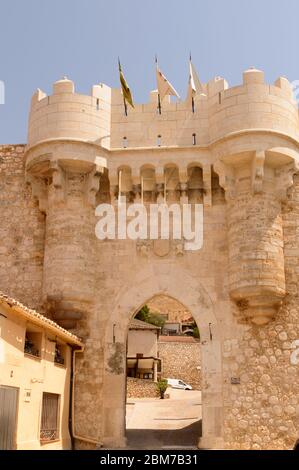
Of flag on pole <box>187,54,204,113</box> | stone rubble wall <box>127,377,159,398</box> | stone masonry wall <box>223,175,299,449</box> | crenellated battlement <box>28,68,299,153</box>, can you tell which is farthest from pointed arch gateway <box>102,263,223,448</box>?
stone rubble wall <box>127,377,159,398</box>

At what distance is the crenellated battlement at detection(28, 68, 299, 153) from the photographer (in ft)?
41.9

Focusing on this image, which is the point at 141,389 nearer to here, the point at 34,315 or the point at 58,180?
the point at 58,180

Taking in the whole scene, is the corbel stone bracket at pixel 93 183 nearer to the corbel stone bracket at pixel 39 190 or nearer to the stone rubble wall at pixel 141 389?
the corbel stone bracket at pixel 39 190

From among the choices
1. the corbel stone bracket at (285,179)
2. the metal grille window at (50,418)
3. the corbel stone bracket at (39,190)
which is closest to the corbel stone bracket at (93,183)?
the corbel stone bracket at (39,190)

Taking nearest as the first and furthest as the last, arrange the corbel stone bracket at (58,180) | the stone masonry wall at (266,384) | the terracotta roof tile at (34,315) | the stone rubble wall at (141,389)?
the terracotta roof tile at (34,315) < the stone masonry wall at (266,384) < the corbel stone bracket at (58,180) < the stone rubble wall at (141,389)

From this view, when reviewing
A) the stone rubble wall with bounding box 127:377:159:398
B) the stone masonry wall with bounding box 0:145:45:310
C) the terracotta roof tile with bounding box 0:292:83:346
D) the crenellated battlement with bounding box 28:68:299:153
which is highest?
the crenellated battlement with bounding box 28:68:299:153

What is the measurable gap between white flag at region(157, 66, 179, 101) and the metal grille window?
24.7 feet

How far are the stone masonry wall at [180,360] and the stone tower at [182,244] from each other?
21.3 m

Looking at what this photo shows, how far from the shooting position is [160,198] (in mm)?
13500

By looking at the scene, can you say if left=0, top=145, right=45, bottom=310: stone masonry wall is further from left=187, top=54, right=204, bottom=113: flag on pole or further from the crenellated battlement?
left=187, top=54, right=204, bottom=113: flag on pole

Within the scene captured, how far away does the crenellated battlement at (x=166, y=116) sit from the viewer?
41.9 ft

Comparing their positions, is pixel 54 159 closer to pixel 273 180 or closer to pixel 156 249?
pixel 156 249

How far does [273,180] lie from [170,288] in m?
3.46
